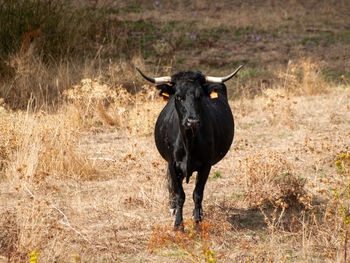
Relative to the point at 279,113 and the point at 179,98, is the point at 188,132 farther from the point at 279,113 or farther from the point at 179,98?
the point at 279,113

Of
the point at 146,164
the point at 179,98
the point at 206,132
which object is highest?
the point at 179,98

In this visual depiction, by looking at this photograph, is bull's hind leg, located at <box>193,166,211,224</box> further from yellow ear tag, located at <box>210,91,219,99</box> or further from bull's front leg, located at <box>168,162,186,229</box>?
yellow ear tag, located at <box>210,91,219,99</box>

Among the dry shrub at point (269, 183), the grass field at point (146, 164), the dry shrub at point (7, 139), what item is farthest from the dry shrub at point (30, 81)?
the dry shrub at point (269, 183)

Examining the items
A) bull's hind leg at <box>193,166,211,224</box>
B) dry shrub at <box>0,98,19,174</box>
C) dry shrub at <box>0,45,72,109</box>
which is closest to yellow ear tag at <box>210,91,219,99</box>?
bull's hind leg at <box>193,166,211,224</box>

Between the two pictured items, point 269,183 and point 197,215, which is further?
point 269,183

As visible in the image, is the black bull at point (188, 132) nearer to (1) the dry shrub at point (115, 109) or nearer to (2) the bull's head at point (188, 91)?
(2) the bull's head at point (188, 91)

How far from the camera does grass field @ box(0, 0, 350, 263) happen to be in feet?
16.2

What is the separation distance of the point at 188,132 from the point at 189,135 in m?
0.04

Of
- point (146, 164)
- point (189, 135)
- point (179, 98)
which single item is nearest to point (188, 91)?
point (179, 98)

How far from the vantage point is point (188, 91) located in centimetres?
530

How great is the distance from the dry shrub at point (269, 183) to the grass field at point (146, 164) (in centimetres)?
2

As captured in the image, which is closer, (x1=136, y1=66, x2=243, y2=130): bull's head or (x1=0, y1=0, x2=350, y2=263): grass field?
(x1=0, y1=0, x2=350, y2=263): grass field

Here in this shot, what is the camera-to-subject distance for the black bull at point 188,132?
17.4 feet

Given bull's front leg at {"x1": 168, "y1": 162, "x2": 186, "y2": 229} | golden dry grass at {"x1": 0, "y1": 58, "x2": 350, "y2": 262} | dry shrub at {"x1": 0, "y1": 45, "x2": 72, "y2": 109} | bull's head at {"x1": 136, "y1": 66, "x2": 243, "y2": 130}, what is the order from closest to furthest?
golden dry grass at {"x1": 0, "y1": 58, "x2": 350, "y2": 262} < bull's head at {"x1": 136, "y1": 66, "x2": 243, "y2": 130} < bull's front leg at {"x1": 168, "y1": 162, "x2": 186, "y2": 229} < dry shrub at {"x1": 0, "y1": 45, "x2": 72, "y2": 109}
